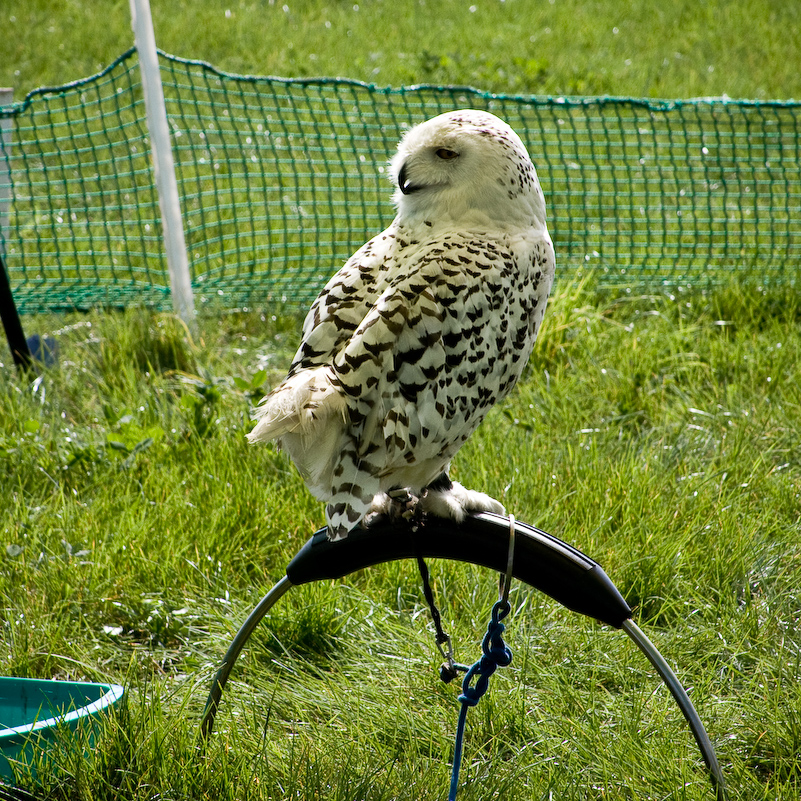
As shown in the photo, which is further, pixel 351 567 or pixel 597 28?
pixel 597 28

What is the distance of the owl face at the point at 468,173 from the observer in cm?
190

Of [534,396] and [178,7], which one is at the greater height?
[178,7]

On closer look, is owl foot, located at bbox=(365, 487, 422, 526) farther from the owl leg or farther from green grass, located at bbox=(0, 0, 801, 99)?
green grass, located at bbox=(0, 0, 801, 99)

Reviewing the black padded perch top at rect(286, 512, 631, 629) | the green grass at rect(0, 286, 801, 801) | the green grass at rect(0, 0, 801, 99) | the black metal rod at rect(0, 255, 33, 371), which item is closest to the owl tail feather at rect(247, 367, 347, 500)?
the black padded perch top at rect(286, 512, 631, 629)

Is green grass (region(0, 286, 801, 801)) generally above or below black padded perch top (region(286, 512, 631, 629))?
below

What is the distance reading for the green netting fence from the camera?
194 inches

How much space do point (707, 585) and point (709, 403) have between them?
4.03 ft

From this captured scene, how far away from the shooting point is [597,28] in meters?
9.61

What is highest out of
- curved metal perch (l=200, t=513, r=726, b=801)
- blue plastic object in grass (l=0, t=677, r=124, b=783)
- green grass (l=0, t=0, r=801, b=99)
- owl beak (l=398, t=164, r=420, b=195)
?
green grass (l=0, t=0, r=801, b=99)

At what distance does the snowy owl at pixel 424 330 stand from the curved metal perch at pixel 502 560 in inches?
3.5

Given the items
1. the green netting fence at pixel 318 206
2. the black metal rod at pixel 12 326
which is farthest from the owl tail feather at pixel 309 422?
the green netting fence at pixel 318 206

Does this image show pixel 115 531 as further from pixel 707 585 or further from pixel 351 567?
pixel 707 585

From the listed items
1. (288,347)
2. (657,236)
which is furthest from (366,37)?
(288,347)

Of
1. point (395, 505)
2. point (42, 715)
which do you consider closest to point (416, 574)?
point (395, 505)
